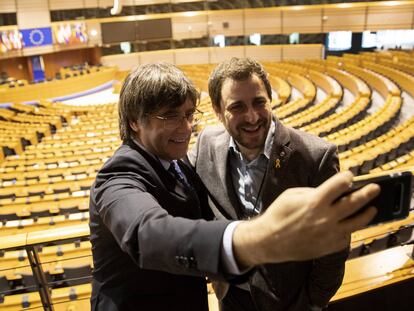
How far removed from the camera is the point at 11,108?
1834 centimetres

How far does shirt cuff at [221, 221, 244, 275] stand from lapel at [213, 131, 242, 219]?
42.5 inches

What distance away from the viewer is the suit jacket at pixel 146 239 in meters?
0.87

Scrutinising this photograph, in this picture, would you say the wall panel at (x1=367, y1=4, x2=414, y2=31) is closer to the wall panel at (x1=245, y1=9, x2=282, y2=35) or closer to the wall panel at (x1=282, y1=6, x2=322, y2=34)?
the wall panel at (x1=282, y1=6, x2=322, y2=34)

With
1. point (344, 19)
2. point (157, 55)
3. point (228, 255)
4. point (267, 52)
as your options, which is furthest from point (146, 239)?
point (157, 55)

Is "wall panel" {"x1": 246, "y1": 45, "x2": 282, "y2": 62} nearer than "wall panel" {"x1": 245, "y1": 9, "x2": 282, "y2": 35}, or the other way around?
"wall panel" {"x1": 245, "y1": 9, "x2": 282, "y2": 35}

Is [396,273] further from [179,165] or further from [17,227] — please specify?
[17,227]

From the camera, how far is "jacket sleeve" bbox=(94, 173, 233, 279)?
846 millimetres

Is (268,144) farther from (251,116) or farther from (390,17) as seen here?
(390,17)

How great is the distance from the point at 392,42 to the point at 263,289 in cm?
2457

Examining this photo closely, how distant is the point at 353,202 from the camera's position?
2.42ft

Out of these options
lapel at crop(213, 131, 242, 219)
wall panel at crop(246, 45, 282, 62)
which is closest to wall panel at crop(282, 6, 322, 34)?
wall panel at crop(246, 45, 282, 62)

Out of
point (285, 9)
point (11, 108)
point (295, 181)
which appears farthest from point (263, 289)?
point (285, 9)

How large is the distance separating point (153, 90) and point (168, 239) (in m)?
0.60

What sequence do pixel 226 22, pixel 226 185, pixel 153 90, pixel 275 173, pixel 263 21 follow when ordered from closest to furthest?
pixel 153 90
pixel 275 173
pixel 226 185
pixel 263 21
pixel 226 22
